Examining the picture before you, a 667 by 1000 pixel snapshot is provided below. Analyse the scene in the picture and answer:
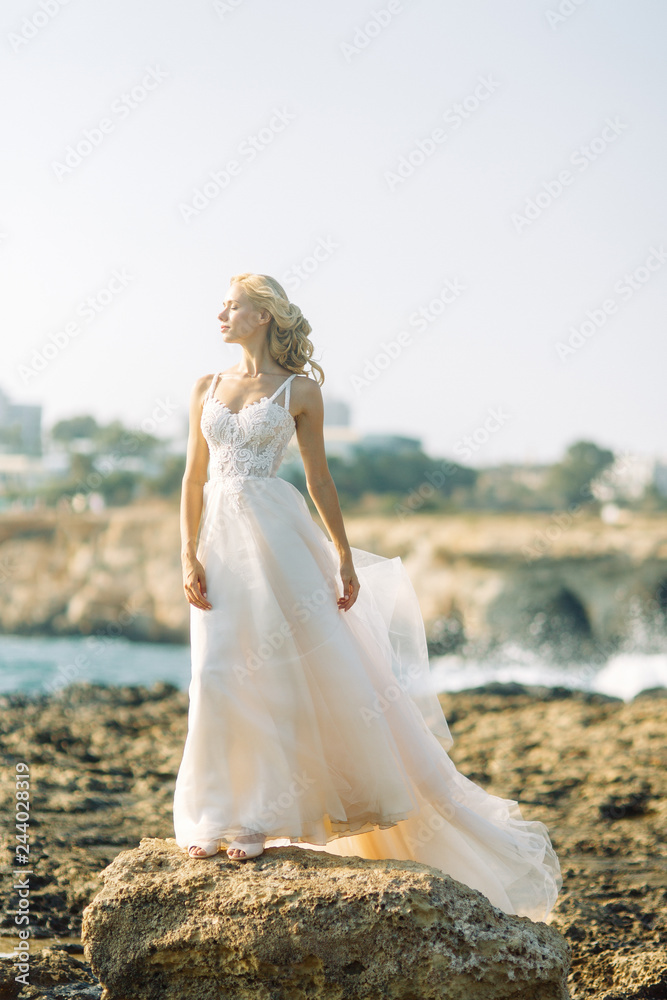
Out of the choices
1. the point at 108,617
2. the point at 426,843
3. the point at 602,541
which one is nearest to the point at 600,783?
the point at 426,843

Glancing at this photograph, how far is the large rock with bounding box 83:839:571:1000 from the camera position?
316 cm

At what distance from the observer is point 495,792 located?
8.33 meters

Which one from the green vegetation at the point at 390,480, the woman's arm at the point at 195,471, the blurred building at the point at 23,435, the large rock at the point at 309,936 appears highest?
the blurred building at the point at 23,435

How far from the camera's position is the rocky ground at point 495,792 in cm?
445

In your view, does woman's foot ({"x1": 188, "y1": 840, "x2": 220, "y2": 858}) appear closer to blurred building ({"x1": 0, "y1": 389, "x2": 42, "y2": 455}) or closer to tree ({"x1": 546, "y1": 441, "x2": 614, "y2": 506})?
tree ({"x1": 546, "y1": 441, "x2": 614, "y2": 506})

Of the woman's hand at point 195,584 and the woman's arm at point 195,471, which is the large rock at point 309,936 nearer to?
Answer: the woman's hand at point 195,584

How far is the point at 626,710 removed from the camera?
11.7 m

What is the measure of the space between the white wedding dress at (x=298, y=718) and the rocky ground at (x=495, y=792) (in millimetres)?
1039

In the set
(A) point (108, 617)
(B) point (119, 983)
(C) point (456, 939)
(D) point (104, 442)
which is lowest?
(A) point (108, 617)

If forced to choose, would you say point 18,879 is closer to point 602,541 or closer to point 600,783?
point 600,783

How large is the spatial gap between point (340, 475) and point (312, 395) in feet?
132

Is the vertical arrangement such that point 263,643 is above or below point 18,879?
above

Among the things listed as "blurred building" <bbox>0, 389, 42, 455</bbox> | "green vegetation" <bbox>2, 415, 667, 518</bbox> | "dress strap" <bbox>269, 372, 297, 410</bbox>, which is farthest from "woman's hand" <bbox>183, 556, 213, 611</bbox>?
"blurred building" <bbox>0, 389, 42, 455</bbox>

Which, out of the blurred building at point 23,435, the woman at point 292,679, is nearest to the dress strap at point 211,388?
the woman at point 292,679
